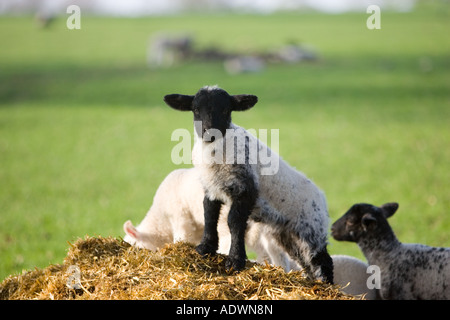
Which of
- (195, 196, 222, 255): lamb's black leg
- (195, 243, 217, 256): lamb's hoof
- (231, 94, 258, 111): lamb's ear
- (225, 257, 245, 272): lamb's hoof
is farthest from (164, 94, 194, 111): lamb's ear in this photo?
(225, 257, 245, 272): lamb's hoof

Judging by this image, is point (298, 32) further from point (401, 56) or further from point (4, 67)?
point (4, 67)

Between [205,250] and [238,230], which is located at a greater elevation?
[238,230]

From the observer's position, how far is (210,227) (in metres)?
4.77

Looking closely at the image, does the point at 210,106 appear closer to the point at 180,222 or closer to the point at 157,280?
the point at 157,280

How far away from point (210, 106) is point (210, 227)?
1.11 m

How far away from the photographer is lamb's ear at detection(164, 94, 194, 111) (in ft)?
15.3

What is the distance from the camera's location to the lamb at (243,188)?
4516mm

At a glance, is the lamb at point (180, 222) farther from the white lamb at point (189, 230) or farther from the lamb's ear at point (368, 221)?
the lamb's ear at point (368, 221)

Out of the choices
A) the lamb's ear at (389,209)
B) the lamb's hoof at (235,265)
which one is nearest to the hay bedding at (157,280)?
the lamb's hoof at (235,265)

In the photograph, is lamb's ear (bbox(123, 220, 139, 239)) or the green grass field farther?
the green grass field

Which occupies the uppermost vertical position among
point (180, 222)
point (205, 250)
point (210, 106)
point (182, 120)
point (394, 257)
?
point (182, 120)

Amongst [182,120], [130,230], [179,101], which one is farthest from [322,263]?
[182,120]

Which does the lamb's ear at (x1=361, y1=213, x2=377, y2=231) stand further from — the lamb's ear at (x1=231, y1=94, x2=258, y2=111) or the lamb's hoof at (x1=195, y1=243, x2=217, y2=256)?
the lamb's ear at (x1=231, y1=94, x2=258, y2=111)
